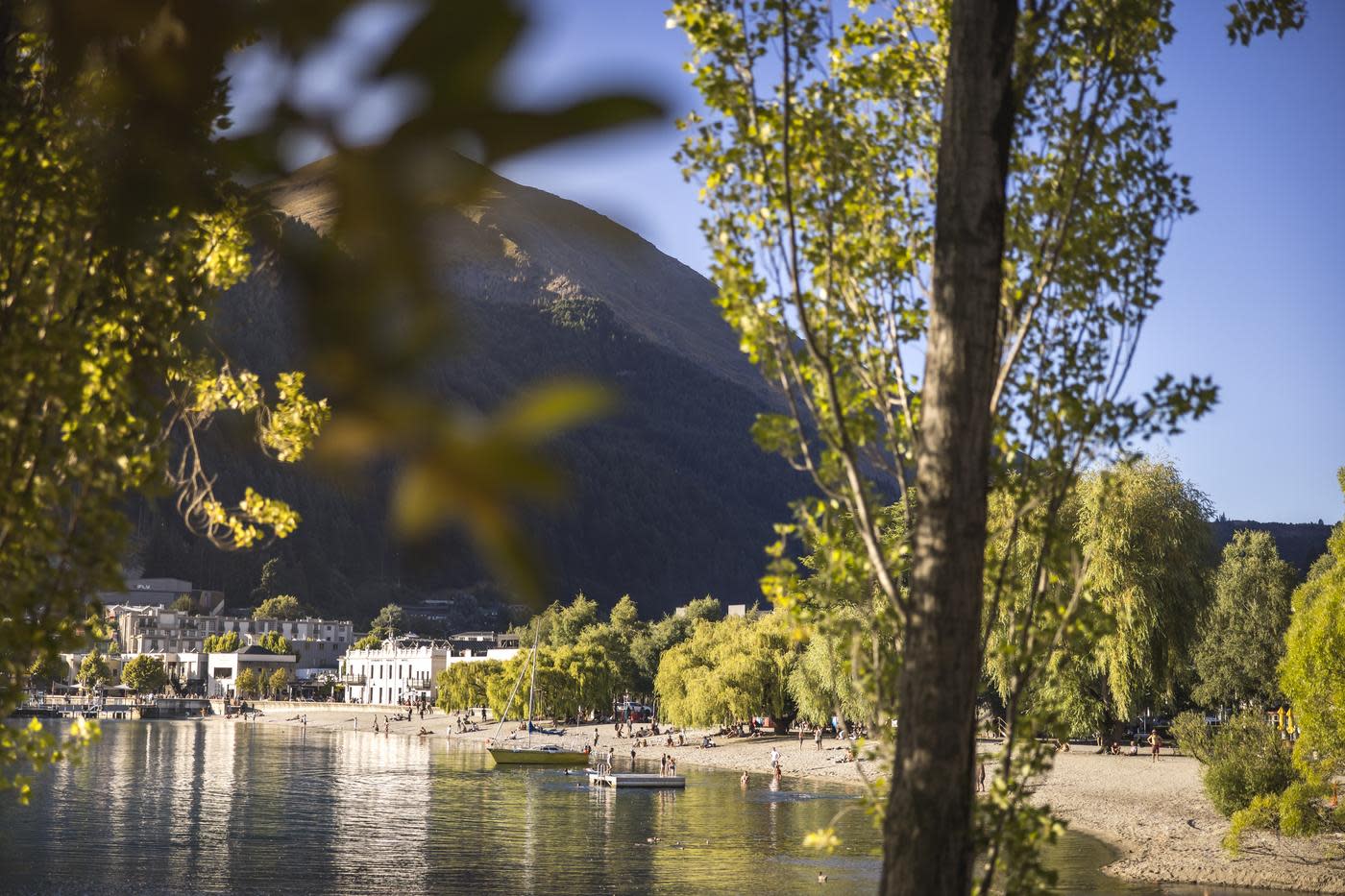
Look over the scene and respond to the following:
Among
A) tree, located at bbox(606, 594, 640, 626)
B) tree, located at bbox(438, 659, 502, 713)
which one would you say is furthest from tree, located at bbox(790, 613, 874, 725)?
tree, located at bbox(438, 659, 502, 713)

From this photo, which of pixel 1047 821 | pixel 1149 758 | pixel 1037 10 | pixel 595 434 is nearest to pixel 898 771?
pixel 1047 821

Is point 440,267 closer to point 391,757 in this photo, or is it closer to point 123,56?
point 123,56

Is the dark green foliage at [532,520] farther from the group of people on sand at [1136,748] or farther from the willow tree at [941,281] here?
the group of people on sand at [1136,748]

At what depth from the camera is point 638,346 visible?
2.76m

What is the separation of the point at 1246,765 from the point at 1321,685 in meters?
8.97

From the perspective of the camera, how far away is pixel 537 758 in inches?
3578

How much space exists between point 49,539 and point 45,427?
1.90ft

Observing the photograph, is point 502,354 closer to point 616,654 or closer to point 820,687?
point 820,687

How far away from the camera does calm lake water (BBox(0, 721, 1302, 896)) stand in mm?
40028

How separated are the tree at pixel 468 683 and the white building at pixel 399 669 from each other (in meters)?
11.6

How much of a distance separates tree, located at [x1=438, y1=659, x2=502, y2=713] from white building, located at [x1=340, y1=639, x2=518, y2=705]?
458 inches

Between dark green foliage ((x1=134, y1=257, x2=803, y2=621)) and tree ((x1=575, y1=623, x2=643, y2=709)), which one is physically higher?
dark green foliage ((x1=134, y1=257, x2=803, y2=621))

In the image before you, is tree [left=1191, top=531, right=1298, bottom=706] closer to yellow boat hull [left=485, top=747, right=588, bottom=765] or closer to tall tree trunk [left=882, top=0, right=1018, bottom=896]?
yellow boat hull [left=485, top=747, right=588, bottom=765]

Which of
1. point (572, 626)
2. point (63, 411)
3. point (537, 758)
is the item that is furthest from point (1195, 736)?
point (572, 626)
